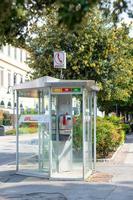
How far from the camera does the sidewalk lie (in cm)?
1143

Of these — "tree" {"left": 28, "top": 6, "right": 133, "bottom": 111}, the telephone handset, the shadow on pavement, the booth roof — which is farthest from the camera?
"tree" {"left": 28, "top": 6, "right": 133, "bottom": 111}

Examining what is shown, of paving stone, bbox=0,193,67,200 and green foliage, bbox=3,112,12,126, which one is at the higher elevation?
green foliage, bbox=3,112,12,126

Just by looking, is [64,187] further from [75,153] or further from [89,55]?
[89,55]

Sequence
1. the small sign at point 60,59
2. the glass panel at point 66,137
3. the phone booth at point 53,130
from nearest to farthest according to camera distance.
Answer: the phone booth at point 53,130, the glass panel at point 66,137, the small sign at point 60,59

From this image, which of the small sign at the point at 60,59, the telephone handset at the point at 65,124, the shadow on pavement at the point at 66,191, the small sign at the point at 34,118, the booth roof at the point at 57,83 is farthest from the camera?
the small sign at the point at 60,59

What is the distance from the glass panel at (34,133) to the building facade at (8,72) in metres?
52.9

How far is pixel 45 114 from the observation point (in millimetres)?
14977

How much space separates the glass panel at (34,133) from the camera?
15.0 meters

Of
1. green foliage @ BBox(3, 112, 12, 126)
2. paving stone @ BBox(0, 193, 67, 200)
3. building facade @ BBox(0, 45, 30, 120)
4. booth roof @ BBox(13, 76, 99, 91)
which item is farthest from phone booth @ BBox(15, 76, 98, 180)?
building facade @ BBox(0, 45, 30, 120)

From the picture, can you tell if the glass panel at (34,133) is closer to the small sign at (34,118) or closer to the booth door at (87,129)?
the small sign at (34,118)

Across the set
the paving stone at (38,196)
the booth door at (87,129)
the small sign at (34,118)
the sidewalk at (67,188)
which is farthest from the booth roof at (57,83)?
the paving stone at (38,196)

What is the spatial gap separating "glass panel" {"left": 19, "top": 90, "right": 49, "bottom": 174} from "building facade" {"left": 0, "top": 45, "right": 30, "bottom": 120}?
52.9 m

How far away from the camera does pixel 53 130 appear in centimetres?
1519

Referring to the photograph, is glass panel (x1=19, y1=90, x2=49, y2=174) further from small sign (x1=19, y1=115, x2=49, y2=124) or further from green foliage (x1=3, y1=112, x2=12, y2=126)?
green foliage (x1=3, y1=112, x2=12, y2=126)
